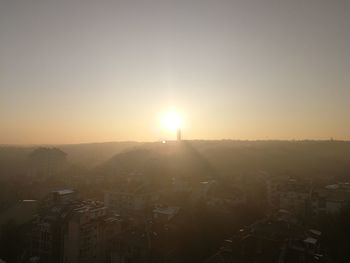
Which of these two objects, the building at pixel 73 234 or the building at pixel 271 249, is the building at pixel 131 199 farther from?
the building at pixel 271 249

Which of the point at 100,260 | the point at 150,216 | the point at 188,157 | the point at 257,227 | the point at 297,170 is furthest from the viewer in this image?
the point at 188,157

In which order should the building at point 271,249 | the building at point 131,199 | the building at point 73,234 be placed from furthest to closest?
the building at point 131,199 → the building at point 73,234 → the building at point 271,249

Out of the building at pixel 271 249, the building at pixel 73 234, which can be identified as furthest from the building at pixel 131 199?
the building at pixel 271 249

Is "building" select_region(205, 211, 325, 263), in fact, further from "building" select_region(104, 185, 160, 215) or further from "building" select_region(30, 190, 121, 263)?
"building" select_region(104, 185, 160, 215)

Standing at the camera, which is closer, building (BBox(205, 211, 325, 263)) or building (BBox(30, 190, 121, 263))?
building (BBox(205, 211, 325, 263))

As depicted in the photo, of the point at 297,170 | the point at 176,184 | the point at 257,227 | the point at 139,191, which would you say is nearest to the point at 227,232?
the point at 257,227

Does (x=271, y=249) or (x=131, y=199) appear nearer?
(x=271, y=249)

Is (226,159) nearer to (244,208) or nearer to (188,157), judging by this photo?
(188,157)

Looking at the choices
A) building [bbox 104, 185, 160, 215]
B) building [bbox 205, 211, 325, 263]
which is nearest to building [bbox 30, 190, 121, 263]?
building [bbox 104, 185, 160, 215]

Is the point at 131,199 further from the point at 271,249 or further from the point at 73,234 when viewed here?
the point at 271,249

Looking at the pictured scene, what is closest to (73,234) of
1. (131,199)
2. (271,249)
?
(131,199)

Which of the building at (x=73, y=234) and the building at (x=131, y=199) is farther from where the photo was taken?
the building at (x=131, y=199)
